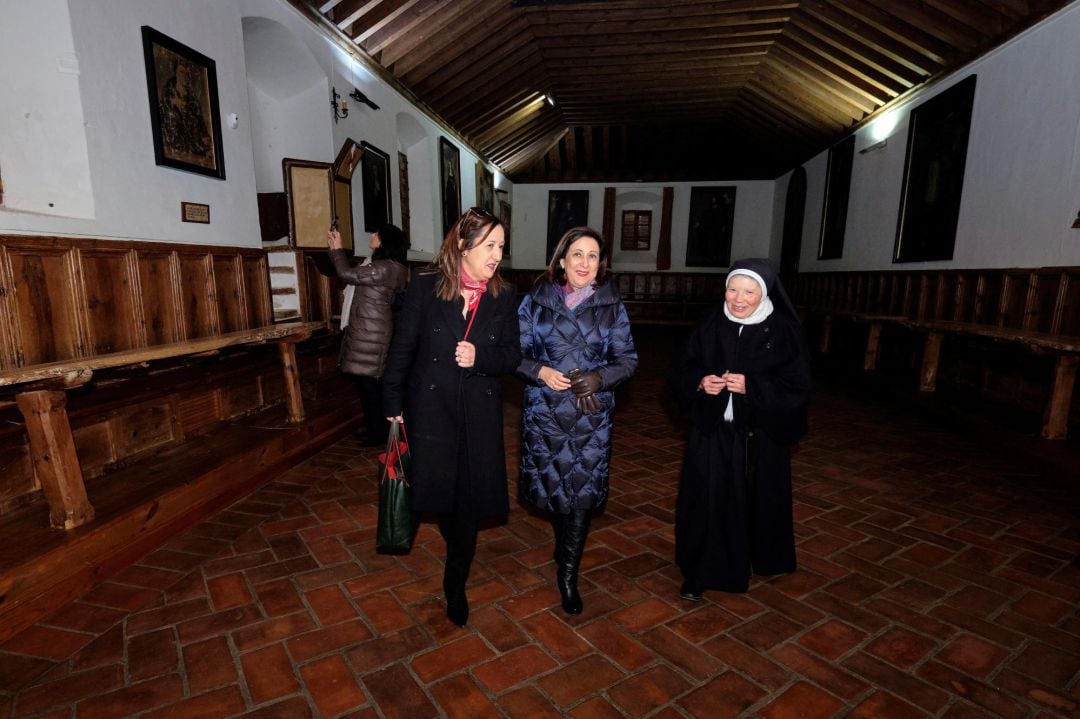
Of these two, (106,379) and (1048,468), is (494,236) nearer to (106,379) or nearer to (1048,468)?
(106,379)

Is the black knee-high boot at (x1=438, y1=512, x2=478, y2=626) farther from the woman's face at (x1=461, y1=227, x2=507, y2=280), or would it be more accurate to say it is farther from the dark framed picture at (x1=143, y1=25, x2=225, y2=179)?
the dark framed picture at (x1=143, y1=25, x2=225, y2=179)

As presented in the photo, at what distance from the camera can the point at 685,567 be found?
2670 mm

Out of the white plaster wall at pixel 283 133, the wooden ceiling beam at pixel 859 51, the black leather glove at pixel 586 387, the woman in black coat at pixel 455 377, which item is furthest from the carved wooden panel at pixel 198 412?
the wooden ceiling beam at pixel 859 51

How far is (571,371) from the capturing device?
92.5 inches

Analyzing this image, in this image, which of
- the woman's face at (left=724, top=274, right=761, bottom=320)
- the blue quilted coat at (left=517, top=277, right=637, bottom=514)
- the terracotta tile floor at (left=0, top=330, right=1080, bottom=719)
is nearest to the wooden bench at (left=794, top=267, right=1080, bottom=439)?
the terracotta tile floor at (left=0, top=330, right=1080, bottom=719)

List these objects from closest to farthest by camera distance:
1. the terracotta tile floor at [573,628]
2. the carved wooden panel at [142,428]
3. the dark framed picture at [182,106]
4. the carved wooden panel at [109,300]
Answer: the terracotta tile floor at [573,628], the carved wooden panel at [109,300], the carved wooden panel at [142,428], the dark framed picture at [182,106]

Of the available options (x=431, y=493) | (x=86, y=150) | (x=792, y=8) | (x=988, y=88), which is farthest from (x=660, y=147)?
(x=431, y=493)

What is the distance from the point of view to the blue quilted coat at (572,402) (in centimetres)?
242

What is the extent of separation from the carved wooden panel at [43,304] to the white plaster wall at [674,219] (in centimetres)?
1420

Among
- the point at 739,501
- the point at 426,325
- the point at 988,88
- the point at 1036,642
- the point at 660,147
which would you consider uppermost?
the point at 660,147

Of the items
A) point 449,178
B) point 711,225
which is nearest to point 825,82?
point 711,225

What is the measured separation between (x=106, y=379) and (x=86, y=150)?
1601 mm

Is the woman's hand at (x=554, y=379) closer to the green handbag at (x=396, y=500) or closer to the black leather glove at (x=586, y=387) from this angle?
the black leather glove at (x=586, y=387)

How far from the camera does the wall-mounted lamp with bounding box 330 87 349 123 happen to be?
21.0ft
